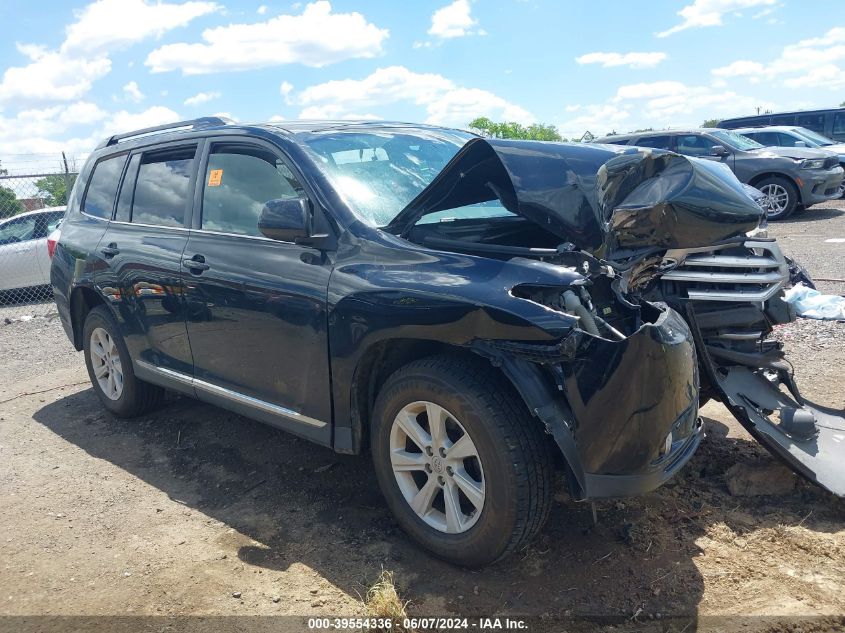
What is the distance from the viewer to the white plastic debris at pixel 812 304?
14.8 feet

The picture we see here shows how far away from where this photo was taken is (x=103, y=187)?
5324 mm

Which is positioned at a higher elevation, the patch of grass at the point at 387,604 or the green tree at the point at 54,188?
the green tree at the point at 54,188

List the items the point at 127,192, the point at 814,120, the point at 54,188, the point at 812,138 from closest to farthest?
the point at 127,192, the point at 54,188, the point at 812,138, the point at 814,120

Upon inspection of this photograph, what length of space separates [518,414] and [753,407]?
1.57 meters

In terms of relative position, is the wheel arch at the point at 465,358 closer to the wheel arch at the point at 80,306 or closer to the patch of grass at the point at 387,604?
the patch of grass at the point at 387,604

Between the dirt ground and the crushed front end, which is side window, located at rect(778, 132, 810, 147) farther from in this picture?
the crushed front end

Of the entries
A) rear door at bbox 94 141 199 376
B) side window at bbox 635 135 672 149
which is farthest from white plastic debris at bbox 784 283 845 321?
side window at bbox 635 135 672 149

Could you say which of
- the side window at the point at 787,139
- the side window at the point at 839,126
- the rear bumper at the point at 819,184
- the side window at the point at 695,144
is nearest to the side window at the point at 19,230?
the side window at the point at 695,144

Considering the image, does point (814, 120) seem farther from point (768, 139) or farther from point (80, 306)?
point (80, 306)

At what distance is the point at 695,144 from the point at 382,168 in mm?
12166

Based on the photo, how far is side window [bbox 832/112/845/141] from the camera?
19153 mm

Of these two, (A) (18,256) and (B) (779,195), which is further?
(B) (779,195)

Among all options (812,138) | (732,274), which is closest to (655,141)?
(812,138)

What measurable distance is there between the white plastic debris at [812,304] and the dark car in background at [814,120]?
16362 mm
